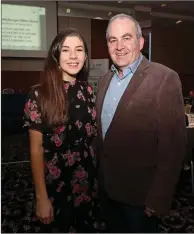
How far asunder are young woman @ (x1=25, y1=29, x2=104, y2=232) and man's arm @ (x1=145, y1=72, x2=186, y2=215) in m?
0.25

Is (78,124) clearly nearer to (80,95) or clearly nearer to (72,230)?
(80,95)

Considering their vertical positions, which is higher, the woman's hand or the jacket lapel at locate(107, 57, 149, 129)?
the jacket lapel at locate(107, 57, 149, 129)

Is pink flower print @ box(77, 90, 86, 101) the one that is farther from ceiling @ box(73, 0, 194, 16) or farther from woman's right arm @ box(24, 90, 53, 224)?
ceiling @ box(73, 0, 194, 16)

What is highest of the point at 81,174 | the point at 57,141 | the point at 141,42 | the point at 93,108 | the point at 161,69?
the point at 141,42

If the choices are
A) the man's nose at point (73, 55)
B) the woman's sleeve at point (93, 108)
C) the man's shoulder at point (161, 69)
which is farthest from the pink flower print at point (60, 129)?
the man's shoulder at point (161, 69)

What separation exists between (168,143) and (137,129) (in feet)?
0.35

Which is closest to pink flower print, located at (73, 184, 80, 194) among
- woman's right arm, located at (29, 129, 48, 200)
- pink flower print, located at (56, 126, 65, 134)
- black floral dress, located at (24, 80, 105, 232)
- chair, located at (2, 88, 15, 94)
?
black floral dress, located at (24, 80, 105, 232)

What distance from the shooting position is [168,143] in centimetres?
86

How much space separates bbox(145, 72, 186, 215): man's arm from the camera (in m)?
0.84


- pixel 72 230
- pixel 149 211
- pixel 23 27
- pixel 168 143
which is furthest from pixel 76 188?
pixel 23 27

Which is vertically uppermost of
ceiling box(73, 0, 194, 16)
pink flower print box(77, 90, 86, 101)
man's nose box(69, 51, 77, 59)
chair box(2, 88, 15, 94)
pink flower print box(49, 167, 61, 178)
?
ceiling box(73, 0, 194, 16)

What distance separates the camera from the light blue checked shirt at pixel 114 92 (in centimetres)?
94

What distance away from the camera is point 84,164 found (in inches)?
38.5

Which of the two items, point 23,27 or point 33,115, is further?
point 23,27
